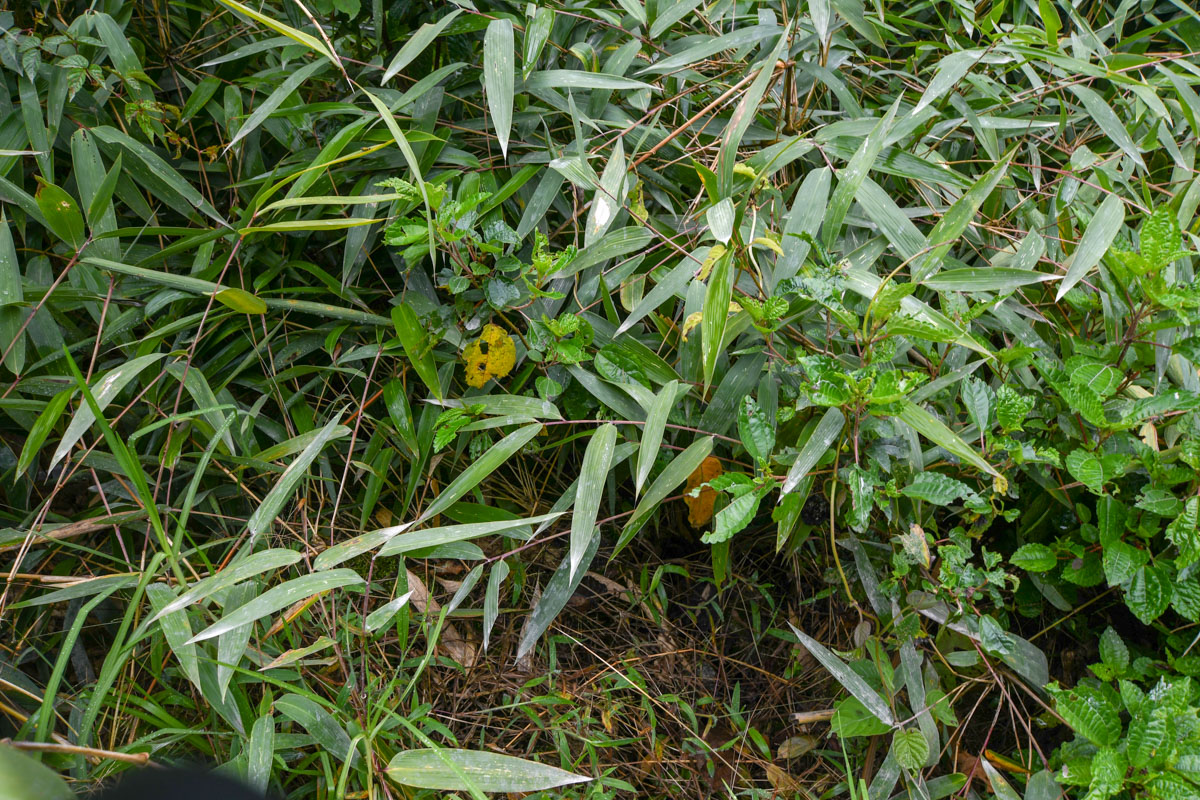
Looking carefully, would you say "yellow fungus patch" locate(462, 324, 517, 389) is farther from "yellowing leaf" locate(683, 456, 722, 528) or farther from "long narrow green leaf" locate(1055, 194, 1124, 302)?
"long narrow green leaf" locate(1055, 194, 1124, 302)

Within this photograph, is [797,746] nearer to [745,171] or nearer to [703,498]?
[703,498]

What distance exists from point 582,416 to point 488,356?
0.14 meters

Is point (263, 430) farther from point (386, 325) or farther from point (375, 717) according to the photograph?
point (375, 717)

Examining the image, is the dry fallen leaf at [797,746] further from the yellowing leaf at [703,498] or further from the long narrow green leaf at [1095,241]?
the long narrow green leaf at [1095,241]

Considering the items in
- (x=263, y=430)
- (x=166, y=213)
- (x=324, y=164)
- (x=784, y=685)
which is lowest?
(x=784, y=685)

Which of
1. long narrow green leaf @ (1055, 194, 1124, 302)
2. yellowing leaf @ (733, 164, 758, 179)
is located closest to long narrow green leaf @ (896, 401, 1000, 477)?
long narrow green leaf @ (1055, 194, 1124, 302)

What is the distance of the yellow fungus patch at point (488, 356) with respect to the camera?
0.91m

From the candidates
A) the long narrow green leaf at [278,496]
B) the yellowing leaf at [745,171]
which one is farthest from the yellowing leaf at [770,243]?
the long narrow green leaf at [278,496]

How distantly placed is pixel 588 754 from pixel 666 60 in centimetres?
89

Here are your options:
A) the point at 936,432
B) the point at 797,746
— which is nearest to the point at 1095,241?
the point at 936,432

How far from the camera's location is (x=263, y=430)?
98 centimetres

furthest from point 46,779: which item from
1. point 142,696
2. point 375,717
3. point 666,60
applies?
point 666,60

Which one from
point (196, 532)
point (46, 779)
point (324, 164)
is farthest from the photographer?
point (196, 532)

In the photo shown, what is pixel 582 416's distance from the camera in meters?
0.94
